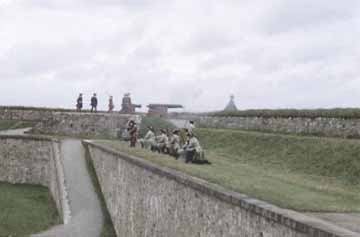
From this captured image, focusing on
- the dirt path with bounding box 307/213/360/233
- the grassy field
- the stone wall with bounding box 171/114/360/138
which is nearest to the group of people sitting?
the grassy field

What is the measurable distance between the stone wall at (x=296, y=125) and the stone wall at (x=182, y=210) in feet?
26.3

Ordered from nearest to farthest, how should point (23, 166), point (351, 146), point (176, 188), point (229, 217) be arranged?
1. point (229, 217)
2. point (176, 188)
3. point (351, 146)
4. point (23, 166)

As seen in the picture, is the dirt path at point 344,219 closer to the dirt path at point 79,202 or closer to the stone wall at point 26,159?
the dirt path at point 79,202

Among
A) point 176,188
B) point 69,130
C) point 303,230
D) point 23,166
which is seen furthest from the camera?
point 69,130

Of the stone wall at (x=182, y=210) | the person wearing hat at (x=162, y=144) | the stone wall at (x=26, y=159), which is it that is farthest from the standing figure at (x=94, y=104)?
the stone wall at (x=182, y=210)

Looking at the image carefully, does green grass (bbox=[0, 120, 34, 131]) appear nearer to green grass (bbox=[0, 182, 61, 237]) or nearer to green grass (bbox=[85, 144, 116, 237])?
green grass (bbox=[0, 182, 61, 237])

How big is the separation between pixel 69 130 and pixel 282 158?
69.1 feet

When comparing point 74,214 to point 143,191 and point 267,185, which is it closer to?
point 143,191

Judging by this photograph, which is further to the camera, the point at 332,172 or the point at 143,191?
the point at 332,172

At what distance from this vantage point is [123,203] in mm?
19375

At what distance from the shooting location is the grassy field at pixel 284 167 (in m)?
11.8

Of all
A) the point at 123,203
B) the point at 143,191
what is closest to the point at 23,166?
the point at 123,203

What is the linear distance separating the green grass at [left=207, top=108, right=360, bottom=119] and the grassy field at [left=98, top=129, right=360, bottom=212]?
1342 millimetres

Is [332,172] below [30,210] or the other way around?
the other way around
